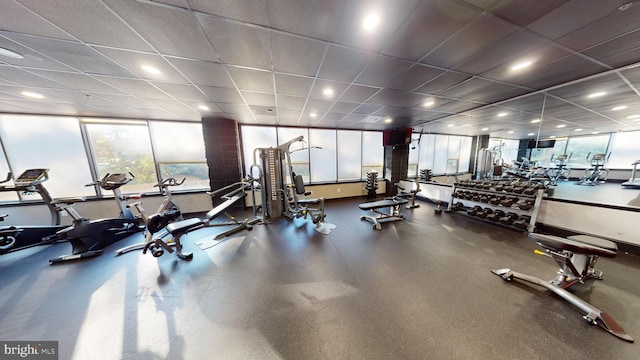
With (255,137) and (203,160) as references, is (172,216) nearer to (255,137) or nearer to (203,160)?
(203,160)

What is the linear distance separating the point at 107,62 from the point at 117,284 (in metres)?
2.84

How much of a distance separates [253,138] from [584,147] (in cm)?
1526

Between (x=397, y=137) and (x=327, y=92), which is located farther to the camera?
(x=397, y=137)

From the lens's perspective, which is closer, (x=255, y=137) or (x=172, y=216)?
(x=172, y=216)

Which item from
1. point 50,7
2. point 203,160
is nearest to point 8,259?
point 203,160

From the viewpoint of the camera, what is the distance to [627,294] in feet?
6.11

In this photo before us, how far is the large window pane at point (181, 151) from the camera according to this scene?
4.66 m

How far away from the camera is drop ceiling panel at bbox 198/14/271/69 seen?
1.60 m

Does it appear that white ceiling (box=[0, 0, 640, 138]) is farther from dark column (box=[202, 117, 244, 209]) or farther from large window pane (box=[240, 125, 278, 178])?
large window pane (box=[240, 125, 278, 178])

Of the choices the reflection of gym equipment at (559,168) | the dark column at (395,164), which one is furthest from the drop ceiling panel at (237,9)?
the reflection of gym equipment at (559,168)

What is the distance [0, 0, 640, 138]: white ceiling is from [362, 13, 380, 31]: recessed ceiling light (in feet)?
0.16

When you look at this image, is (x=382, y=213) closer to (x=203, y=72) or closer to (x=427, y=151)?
(x=203, y=72)

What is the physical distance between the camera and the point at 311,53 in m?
2.00

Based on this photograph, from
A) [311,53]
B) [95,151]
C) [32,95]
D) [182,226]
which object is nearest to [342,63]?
[311,53]
